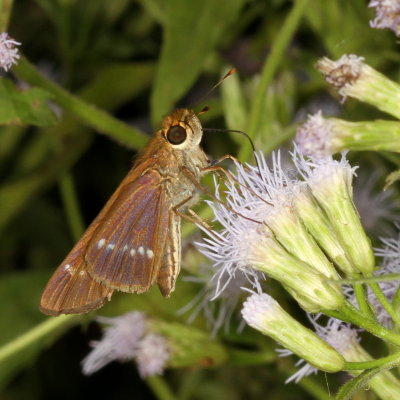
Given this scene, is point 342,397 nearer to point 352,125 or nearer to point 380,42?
point 352,125

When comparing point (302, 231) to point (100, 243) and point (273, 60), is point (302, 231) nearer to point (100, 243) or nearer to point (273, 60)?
point (100, 243)

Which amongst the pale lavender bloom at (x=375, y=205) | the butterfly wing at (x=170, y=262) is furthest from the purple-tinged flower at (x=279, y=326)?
the pale lavender bloom at (x=375, y=205)

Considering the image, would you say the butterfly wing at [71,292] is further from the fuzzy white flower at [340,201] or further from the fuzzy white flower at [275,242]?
the fuzzy white flower at [340,201]

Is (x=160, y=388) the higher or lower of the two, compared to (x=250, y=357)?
lower

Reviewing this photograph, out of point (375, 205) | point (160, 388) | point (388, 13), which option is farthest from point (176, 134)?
point (160, 388)

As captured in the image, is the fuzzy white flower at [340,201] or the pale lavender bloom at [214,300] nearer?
the fuzzy white flower at [340,201]

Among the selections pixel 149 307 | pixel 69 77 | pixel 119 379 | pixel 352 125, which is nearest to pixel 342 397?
pixel 352 125

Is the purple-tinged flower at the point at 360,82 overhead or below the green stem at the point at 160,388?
overhead
